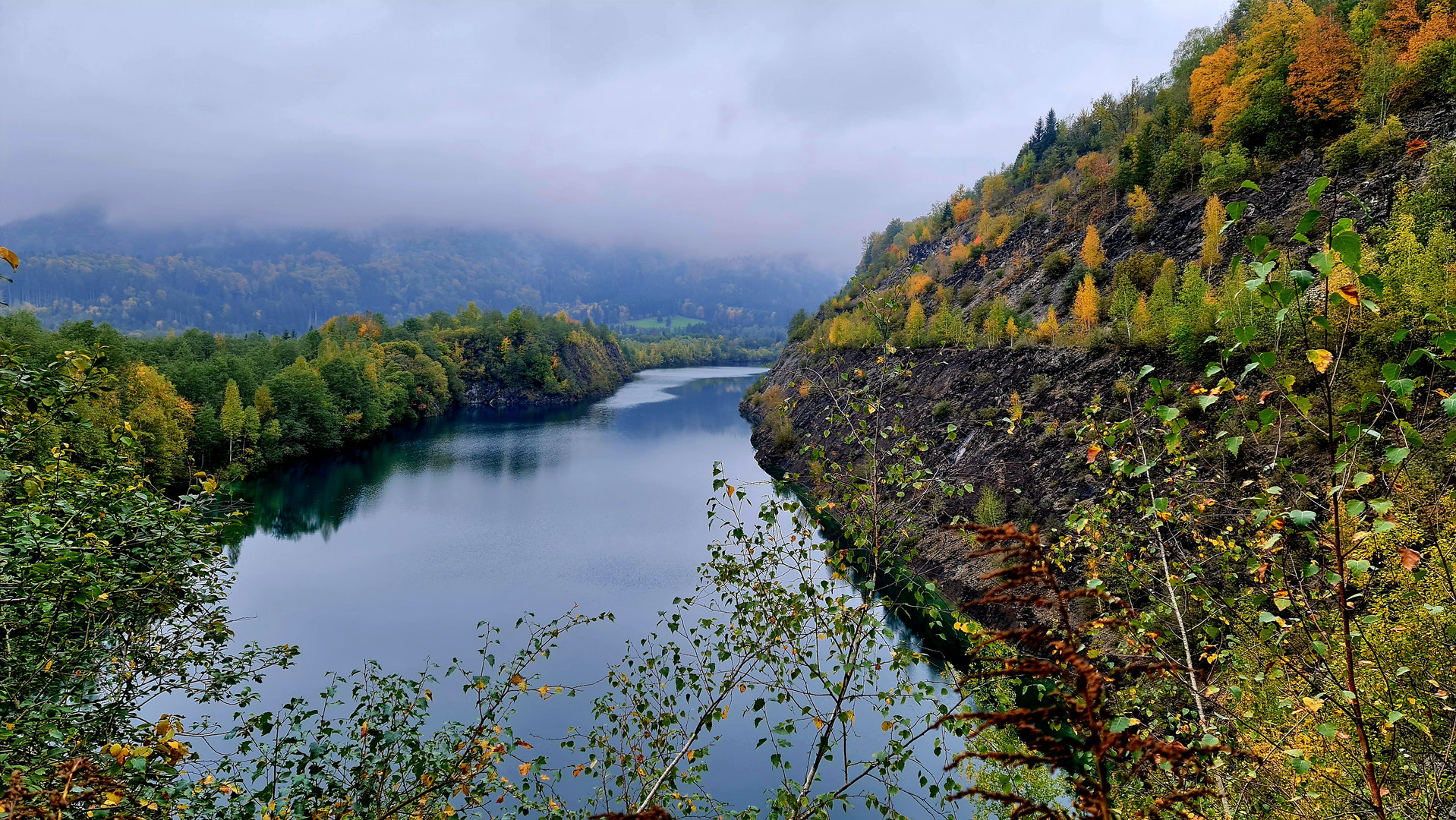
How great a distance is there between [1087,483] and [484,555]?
25172mm

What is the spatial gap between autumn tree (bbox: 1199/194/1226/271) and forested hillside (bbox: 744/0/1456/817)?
0.79 ft

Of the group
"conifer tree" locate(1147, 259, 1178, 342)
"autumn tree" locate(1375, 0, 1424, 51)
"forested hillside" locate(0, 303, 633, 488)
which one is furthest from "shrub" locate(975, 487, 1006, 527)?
"autumn tree" locate(1375, 0, 1424, 51)

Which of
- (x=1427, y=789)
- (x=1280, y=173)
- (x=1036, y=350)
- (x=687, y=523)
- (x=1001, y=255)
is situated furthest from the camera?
(x=1001, y=255)

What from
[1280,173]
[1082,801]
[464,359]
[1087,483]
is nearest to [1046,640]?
[1082,801]

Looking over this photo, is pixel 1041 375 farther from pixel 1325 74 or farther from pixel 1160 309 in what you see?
pixel 1325 74

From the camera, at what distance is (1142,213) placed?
115ft

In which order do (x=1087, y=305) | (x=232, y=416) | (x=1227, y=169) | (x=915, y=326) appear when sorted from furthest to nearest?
(x=915, y=326) → (x=232, y=416) → (x=1227, y=169) → (x=1087, y=305)

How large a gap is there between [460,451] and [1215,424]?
54.0m

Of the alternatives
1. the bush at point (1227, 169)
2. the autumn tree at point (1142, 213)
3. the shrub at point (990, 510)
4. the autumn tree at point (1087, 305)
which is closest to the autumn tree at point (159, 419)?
the shrub at point (990, 510)

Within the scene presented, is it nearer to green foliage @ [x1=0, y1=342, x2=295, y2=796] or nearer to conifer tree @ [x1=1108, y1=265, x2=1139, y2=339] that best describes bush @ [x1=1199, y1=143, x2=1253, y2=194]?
conifer tree @ [x1=1108, y1=265, x2=1139, y2=339]

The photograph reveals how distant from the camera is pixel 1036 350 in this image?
1245 inches

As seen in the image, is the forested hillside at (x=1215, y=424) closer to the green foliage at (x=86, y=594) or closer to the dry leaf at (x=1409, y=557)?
the dry leaf at (x=1409, y=557)

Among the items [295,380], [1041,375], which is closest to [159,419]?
[295,380]

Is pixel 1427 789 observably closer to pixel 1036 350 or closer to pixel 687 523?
pixel 1036 350
